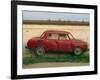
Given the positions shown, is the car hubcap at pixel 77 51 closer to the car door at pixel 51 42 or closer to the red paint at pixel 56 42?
the red paint at pixel 56 42

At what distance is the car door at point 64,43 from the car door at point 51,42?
1.5 inches

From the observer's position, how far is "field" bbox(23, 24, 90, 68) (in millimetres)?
1838

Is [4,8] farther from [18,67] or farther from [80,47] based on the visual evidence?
[80,47]

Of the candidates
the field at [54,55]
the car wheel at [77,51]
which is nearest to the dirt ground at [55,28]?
the field at [54,55]

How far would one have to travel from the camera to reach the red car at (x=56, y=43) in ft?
6.14

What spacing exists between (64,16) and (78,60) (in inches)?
16.8

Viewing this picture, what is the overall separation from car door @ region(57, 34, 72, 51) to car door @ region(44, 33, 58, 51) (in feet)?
0.12

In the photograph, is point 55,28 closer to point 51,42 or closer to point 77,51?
point 51,42

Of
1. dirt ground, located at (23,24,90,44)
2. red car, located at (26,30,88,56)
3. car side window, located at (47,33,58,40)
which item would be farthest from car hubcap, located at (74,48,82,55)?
car side window, located at (47,33,58,40)

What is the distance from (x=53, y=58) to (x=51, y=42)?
0.14 metres

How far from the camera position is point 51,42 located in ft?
6.30

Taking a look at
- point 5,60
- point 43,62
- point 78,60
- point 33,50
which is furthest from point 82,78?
point 5,60

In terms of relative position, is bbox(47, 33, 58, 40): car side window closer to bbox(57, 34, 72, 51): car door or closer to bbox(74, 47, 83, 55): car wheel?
bbox(57, 34, 72, 51): car door

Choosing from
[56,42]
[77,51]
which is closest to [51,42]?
A: [56,42]
